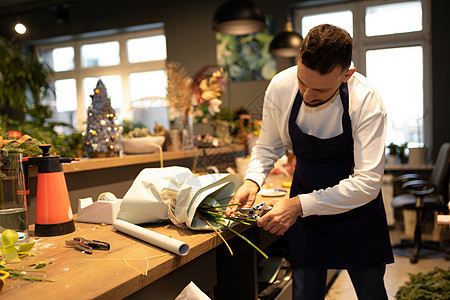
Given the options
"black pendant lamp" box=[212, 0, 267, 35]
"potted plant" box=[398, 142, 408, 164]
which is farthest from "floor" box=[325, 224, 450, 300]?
"black pendant lamp" box=[212, 0, 267, 35]

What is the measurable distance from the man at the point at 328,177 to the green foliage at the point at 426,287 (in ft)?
5.08

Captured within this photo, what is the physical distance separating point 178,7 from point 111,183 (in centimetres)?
517

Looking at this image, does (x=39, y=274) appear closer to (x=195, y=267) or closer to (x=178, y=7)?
(x=195, y=267)

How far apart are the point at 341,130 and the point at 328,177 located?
0.61ft

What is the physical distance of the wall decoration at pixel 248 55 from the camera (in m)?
6.07

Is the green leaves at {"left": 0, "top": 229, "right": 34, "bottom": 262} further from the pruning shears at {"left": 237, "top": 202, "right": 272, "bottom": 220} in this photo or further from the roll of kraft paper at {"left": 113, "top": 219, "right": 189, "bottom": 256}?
the pruning shears at {"left": 237, "top": 202, "right": 272, "bottom": 220}

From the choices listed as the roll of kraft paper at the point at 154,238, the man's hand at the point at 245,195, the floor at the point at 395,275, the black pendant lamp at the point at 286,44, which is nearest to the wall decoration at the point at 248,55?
the black pendant lamp at the point at 286,44

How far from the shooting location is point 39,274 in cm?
98

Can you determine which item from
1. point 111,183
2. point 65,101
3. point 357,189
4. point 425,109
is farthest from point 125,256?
point 65,101

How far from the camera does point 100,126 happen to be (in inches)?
83.8

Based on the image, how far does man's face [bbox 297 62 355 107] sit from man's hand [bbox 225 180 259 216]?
36 cm

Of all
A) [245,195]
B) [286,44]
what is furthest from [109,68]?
[245,195]

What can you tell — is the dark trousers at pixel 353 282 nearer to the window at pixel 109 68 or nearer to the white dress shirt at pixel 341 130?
the white dress shirt at pixel 341 130

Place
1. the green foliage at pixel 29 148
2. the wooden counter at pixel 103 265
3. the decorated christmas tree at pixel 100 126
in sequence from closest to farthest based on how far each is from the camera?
the wooden counter at pixel 103 265, the green foliage at pixel 29 148, the decorated christmas tree at pixel 100 126
